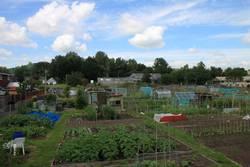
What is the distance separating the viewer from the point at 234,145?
354 inches

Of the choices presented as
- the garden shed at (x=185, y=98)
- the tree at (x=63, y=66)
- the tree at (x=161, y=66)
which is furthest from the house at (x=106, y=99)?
the tree at (x=161, y=66)

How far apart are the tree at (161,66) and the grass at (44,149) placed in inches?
2611

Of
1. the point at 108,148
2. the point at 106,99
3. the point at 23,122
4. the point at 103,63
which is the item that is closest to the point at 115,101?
the point at 106,99

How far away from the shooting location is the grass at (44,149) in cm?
727

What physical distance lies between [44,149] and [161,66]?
7413 cm

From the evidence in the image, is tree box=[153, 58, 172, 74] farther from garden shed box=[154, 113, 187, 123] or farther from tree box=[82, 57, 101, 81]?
garden shed box=[154, 113, 187, 123]

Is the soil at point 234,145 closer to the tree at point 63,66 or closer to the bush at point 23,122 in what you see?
the bush at point 23,122

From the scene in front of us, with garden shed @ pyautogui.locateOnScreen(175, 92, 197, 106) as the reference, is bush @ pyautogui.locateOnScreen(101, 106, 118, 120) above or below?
below

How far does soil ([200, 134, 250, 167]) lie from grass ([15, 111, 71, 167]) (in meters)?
4.67

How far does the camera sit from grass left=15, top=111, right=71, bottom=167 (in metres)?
7.27

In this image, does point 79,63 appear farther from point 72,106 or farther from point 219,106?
point 219,106

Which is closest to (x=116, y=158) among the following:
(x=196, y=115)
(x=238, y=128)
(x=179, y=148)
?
(x=179, y=148)

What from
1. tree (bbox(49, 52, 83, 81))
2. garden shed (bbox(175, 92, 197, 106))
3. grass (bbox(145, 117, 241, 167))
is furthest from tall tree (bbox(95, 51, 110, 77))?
grass (bbox(145, 117, 241, 167))

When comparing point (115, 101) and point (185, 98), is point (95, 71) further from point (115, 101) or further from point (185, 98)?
point (185, 98)
